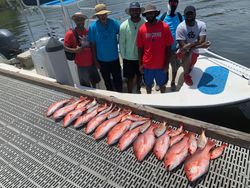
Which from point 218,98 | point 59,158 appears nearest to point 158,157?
point 59,158

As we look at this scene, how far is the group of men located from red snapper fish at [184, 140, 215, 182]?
202cm

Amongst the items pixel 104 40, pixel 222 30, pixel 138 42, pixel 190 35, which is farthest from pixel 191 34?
pixel 222 30

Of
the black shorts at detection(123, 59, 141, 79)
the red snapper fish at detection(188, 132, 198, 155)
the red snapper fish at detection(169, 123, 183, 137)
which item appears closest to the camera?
the red snapper fish at detection(188, 132, 198, 155)

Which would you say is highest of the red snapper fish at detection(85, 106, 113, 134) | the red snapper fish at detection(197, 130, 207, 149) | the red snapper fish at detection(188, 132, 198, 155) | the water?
the red snapper fish at detection(197, 130, 207, 149)

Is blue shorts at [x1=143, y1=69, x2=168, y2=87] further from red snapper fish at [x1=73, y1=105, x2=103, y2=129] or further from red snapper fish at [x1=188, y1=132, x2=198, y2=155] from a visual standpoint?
red snapper fish at [x1=188, y1=132, x2=198, y2=155]

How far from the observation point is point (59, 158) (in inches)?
126

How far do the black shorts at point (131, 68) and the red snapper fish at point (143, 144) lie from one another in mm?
2020

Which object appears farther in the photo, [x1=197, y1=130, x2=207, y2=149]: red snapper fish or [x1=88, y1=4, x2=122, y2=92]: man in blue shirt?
[x1=88, y1=4, x2=122, y2=92]: man in blue shirt

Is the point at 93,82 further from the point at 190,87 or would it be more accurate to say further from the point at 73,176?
the point at 73,176

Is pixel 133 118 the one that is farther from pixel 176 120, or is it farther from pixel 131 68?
pixel 131 68

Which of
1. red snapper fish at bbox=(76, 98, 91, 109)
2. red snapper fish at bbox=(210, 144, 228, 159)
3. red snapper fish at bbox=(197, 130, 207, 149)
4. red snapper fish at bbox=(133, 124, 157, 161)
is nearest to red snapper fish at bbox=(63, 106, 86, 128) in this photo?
red snapper fish at bbox=(76, 98, 91, 109)

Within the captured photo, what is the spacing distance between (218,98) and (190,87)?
0.52m

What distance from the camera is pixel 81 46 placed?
4891mm

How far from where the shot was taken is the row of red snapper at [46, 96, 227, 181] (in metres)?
2.84
